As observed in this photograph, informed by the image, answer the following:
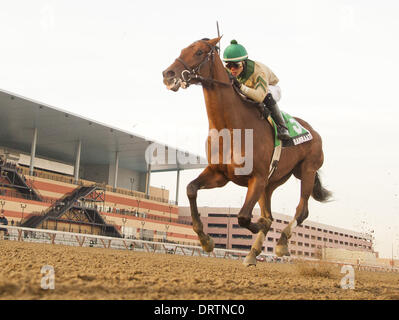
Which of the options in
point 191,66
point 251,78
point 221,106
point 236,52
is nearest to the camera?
point 191,66

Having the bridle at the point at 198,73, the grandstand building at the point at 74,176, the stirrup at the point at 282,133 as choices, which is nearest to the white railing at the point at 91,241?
the grandstand building at the point at 74,176

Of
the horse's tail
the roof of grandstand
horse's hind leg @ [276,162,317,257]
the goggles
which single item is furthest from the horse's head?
the roof of grandstand

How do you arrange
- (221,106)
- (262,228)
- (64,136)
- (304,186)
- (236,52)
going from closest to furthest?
(221,106), (236,52), (262,228), (304,186), (64,136)

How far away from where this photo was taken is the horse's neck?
18.4 ft

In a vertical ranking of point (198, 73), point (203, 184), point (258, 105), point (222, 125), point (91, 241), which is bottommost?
point (203, 184)

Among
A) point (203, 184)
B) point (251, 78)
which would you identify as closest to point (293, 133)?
point (251, 78)

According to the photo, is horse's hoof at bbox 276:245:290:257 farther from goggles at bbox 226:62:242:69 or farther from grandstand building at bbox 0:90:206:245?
grandstand building at bbox 0:90:206:245

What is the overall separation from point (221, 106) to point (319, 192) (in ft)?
10.5

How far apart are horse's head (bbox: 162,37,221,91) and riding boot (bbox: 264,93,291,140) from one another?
3.72ft

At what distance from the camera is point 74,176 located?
50156 mm

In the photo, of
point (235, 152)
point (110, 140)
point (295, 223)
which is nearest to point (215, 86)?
point (235, 152)

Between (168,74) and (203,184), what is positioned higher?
(168,74)

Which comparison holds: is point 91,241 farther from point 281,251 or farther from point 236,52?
point 236,52
